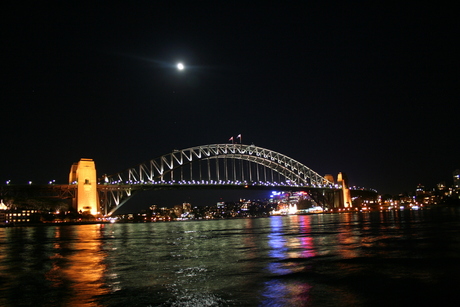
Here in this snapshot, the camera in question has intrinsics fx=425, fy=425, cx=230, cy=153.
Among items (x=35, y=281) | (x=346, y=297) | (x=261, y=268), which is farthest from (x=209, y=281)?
(x=35, y=281)

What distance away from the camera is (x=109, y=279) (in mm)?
10711

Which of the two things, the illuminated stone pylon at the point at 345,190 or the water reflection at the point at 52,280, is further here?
the illuminated stone pylon at the point at 345,190

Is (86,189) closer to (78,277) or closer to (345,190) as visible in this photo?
(78,277)

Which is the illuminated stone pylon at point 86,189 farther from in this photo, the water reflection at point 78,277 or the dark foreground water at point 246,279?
the dark foreground water at point 246,279

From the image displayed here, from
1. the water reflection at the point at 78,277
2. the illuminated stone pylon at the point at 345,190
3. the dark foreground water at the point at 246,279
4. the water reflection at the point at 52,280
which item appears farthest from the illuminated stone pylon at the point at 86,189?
the illuminated stone pylon at the point at 345,190

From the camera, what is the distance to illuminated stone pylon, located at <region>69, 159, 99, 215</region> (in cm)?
6656

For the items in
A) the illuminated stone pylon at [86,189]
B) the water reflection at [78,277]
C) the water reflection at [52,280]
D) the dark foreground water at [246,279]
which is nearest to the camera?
the dark foreground water at [246,279]

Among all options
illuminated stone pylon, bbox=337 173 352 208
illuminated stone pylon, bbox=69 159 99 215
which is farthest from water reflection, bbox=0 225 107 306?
illuminated stone pylon, bbox=337 173 352 208

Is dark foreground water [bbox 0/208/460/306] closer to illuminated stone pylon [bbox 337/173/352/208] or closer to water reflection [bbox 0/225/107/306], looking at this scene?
water reflection [bbox 0/225/107/306]

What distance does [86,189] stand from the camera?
67.2 meters

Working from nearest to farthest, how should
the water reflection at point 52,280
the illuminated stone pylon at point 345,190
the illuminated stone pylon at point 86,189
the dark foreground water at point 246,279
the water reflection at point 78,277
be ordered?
1. the dark foreground water at point 246,279
2. the water reflection at point 52,280
3. the water reflection at point 78,277
4. the illuminated stone pylon at point 86,189
5. the illuminated stone pylon at point 345,190

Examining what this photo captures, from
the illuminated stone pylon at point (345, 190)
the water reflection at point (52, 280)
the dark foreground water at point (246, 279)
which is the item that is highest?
the illuminated stone pylon at point (345, 190)

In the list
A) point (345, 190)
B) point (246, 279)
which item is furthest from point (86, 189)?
point (345, 190)

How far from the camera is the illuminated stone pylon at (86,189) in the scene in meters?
66.6
